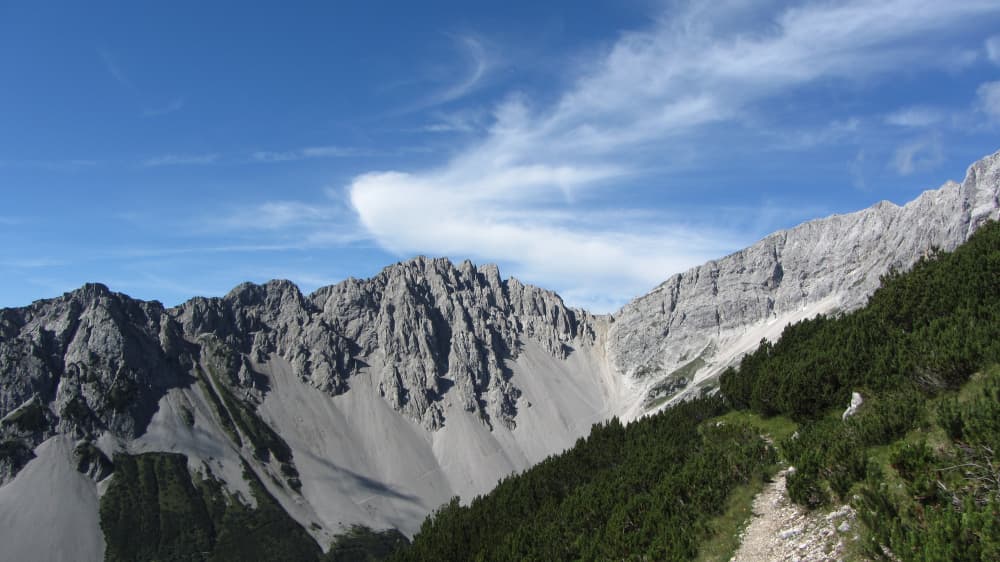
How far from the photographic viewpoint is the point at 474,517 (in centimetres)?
7656

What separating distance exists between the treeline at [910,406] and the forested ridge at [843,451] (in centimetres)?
9

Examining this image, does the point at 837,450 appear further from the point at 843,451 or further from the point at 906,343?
the point at 906,343

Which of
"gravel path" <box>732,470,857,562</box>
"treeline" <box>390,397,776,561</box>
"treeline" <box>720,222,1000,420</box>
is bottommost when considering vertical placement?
"gravel path" <box>732,470,857,562</box>

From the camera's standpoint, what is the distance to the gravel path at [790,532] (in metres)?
27.5

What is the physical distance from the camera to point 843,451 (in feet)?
105

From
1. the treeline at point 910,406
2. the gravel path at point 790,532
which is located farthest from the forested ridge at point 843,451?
the gravel path at point 790,532

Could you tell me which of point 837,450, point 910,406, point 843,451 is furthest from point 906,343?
point 837,450

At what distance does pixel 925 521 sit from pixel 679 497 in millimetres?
20091

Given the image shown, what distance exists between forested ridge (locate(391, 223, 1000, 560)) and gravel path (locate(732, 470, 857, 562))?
113 cm

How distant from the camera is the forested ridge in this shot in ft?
80.6

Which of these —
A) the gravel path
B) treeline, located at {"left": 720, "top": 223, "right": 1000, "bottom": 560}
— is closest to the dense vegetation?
treeline, located at {"left": 720, "top": 223, "right": 1000, "bottom": 560}

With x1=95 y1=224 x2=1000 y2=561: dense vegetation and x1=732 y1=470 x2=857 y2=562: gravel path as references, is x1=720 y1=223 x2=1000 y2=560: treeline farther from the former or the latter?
x1=732 y1=470 x2=857 y2=562: gravel path

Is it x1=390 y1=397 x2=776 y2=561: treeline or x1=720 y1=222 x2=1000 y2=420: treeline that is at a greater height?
x1=720 y1=222 x2=1000 y2=420: treeline

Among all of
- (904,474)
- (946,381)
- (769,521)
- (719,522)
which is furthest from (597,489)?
(904,474)
